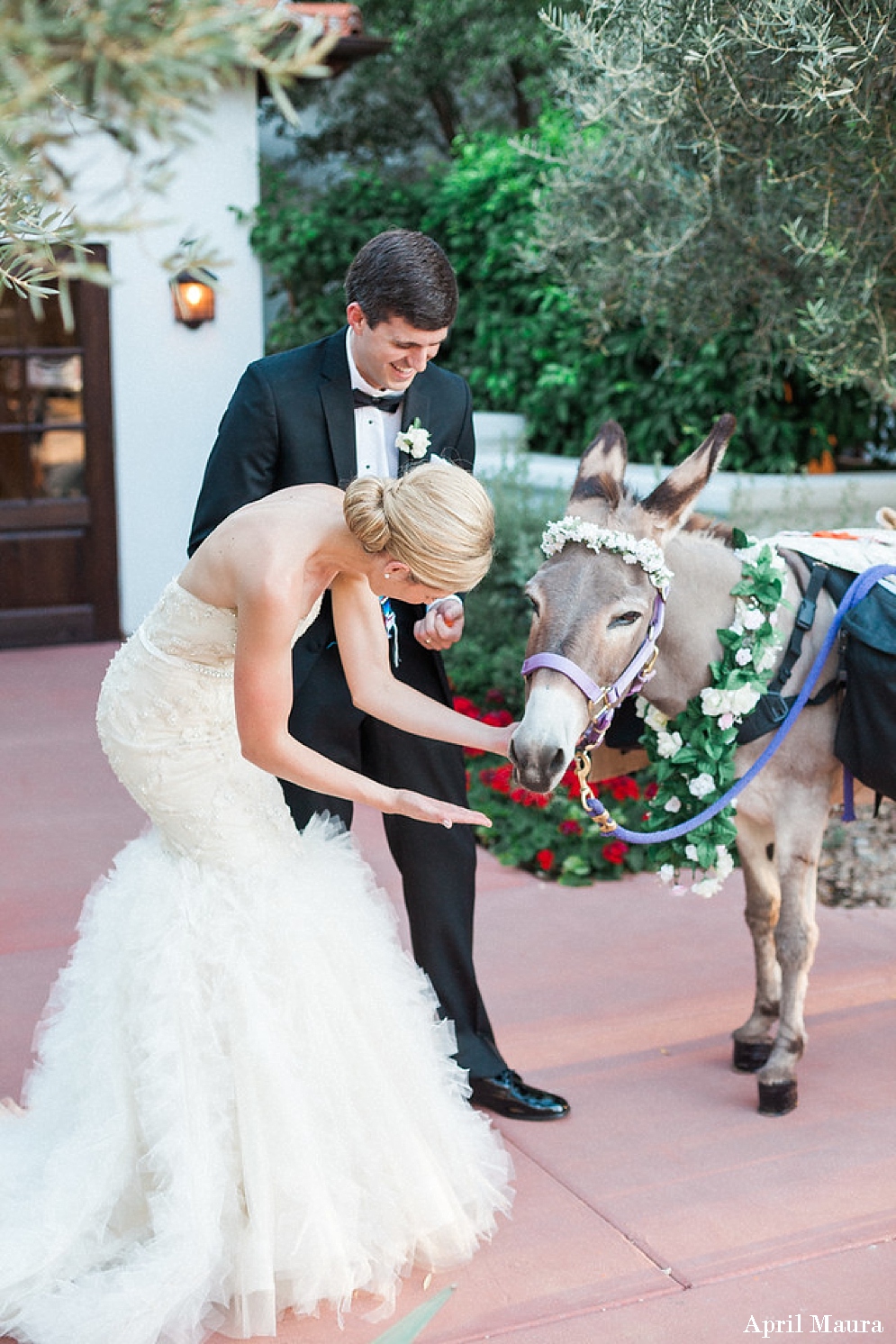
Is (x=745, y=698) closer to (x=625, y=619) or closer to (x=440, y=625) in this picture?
(x=625, y=619)

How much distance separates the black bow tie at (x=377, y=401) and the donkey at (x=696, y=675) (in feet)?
1.63

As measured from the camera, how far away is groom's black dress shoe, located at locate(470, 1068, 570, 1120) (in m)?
3.60

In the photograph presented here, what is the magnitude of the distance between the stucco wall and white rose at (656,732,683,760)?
19.5 ft

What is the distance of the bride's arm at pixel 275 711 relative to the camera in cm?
252

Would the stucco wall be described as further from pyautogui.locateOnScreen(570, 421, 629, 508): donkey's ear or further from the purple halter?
the purple halter

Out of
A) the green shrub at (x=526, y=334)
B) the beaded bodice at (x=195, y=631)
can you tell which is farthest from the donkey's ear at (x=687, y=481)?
the green shrub at (x=526, y=334)

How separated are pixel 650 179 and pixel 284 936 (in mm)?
4702

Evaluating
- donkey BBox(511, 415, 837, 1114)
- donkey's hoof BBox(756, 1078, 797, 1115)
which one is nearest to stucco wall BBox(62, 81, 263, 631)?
donkey BBox(511, 415, 837, 1114)

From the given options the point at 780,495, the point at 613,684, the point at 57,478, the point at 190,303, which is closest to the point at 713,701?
the point at 613,684

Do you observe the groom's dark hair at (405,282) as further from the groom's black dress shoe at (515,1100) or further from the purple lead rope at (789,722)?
the groom's black dress shoe at (515,1100)

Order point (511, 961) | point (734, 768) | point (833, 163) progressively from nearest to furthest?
point (734, 768) < point (511, 961) < point (833, 163)

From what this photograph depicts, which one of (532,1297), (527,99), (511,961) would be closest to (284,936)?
(532,1297)

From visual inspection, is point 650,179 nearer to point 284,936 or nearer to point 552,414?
point 552,414

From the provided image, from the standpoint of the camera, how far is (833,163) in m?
5.09
